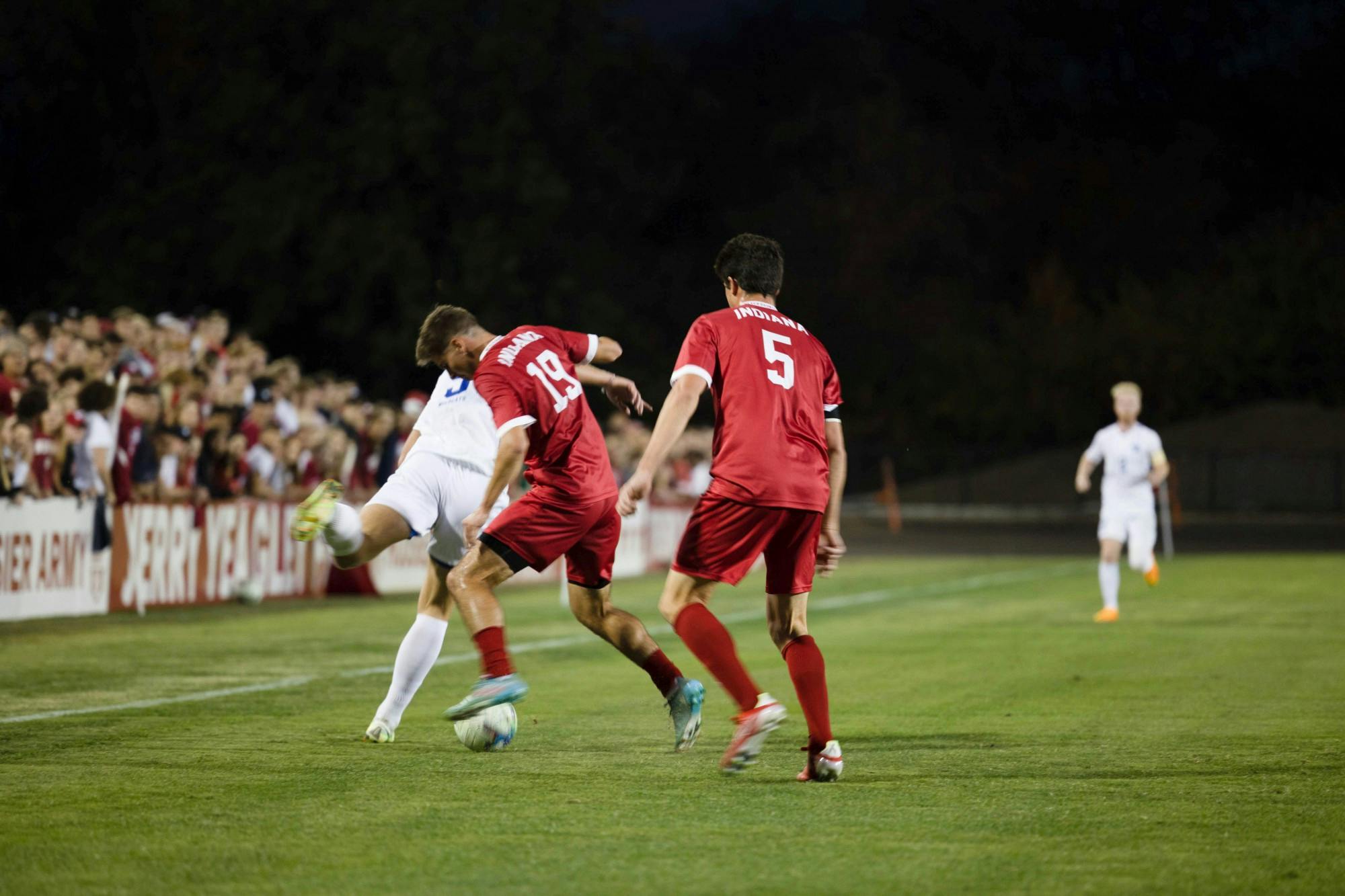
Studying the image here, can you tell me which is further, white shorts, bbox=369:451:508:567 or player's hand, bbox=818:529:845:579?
white shorts, bbox=369:451:508:567

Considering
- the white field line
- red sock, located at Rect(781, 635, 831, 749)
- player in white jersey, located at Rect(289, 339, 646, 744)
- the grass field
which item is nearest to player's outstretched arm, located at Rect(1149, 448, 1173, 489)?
the grass field

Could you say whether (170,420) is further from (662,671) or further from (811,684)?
(811,684)

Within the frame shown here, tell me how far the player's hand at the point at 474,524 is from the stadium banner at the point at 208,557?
10.8m

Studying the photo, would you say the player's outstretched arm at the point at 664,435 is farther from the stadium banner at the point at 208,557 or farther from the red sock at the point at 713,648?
the stadium banner at the point at 208,557

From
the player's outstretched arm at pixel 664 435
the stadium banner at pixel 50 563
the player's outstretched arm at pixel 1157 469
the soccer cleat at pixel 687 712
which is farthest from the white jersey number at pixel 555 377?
the player's outstretched arm at pixel 1157 469

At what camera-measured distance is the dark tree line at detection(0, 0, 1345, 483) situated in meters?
47.3

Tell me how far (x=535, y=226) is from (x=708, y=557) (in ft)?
145

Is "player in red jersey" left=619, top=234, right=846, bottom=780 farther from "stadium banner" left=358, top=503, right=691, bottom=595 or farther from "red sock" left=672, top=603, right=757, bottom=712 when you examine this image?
"stadium banner" left=358, top=503, right=691, bottom=595

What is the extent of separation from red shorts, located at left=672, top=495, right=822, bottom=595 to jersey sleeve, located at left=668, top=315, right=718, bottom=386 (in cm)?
53

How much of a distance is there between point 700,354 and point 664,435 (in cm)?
43

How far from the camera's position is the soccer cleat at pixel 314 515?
8.10m

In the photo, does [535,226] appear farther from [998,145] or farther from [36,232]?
[998,145]

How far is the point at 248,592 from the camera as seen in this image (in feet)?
64.8

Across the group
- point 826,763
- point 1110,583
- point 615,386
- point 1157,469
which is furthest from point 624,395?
point 1157,469
